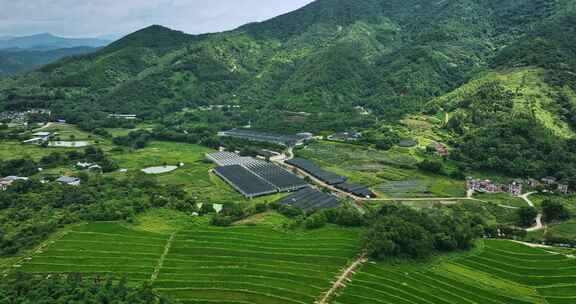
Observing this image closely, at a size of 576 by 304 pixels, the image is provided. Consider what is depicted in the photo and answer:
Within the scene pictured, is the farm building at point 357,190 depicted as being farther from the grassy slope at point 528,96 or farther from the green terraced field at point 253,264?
the grassy slope at point 528,96

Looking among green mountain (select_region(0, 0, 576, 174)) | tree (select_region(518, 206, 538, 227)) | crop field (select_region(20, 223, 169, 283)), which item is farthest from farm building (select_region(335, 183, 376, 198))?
crop field (select_region(20, 223, 169, 283))

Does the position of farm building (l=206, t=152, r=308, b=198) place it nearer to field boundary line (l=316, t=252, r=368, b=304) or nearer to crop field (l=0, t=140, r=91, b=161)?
field boundary line (l=316, t=252, r=368, b=304)

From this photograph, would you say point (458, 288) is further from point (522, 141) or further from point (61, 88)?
point (61, 88)

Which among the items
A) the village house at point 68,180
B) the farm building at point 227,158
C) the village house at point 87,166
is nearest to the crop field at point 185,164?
the farm building at point 227,158

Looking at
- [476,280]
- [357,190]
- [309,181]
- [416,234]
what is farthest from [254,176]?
[476,280]

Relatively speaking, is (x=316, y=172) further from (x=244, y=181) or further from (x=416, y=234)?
(x=416, y=234)

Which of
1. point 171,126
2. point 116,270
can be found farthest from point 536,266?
point 171,126
